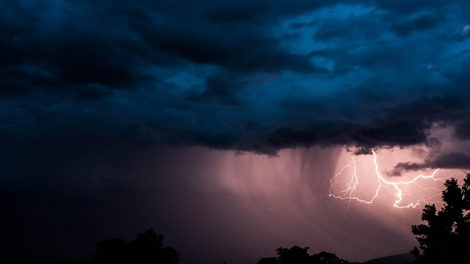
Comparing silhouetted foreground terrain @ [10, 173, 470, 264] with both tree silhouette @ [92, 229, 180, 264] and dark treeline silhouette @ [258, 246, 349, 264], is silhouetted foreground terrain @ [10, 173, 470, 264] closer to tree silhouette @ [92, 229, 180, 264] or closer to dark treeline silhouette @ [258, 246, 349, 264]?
tree silhouette @ [92, 229, 180, 264]

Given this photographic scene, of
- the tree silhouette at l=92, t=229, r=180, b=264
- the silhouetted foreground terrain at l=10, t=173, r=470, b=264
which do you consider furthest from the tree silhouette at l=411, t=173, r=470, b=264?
the tree silhouette at l=92, t=229, r=180, b=264

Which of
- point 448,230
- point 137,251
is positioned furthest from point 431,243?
point 137,251

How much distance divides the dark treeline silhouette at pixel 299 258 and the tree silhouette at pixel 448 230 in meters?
27.8

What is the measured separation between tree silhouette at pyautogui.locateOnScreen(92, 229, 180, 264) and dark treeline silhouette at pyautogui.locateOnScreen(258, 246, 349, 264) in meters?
30.3

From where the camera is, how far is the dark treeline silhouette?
63281mm

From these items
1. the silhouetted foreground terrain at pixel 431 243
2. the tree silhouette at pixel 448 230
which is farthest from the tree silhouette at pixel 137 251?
the tree silhouette at pixel 448 230

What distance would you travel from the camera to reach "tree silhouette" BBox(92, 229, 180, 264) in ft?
127

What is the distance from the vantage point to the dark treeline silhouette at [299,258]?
6328cm

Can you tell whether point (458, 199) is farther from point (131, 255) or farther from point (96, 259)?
point (96, 259)

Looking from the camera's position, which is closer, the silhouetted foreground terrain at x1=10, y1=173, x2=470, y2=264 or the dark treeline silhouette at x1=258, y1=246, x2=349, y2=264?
the silhouetted foreground terrain at x1=10, y1=173, x2=470, y2=264

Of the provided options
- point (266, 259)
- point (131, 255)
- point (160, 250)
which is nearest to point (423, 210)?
point (160, 250)

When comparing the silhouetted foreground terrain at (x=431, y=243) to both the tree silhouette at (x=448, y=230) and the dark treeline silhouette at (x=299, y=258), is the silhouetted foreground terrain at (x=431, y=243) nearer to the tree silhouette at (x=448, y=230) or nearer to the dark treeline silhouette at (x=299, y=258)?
the tree silhouette at (x=448, y=230)

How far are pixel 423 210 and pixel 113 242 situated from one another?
2961 cm

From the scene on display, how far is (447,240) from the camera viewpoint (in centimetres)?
3522
